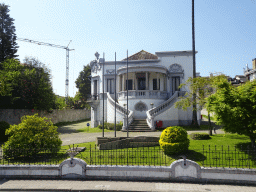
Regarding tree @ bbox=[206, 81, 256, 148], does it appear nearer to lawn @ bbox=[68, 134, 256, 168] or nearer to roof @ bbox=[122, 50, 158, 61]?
lawn @ bbox=[68, 134, 256, 168]

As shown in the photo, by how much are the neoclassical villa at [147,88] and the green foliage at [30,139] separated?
10.7 metres

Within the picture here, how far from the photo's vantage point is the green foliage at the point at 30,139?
10492 millimetres

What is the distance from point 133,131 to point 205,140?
27.2 ft

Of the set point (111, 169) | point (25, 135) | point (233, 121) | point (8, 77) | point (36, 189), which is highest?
point (8, 77)

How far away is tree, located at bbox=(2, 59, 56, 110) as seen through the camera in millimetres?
24953

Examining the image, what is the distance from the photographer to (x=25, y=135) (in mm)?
10828

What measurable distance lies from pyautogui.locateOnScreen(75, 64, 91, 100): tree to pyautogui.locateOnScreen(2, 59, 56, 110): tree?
2402 centimetres

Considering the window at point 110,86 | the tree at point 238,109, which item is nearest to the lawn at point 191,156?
the tree at point 238,109

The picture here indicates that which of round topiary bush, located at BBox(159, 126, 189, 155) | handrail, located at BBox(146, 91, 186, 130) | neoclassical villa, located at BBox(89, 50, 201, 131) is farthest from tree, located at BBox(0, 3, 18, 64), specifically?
round topiary bush, located at BBox(159, 126, 189, 155)

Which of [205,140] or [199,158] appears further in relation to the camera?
[205,140]

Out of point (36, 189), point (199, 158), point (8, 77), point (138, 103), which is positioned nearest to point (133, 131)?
point (138, 103)

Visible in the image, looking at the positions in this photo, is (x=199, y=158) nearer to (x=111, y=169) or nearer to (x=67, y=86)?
(x=111, y=169)

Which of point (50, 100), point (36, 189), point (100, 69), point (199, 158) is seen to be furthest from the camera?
point (100, 69)

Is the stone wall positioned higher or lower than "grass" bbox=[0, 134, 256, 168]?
higher
